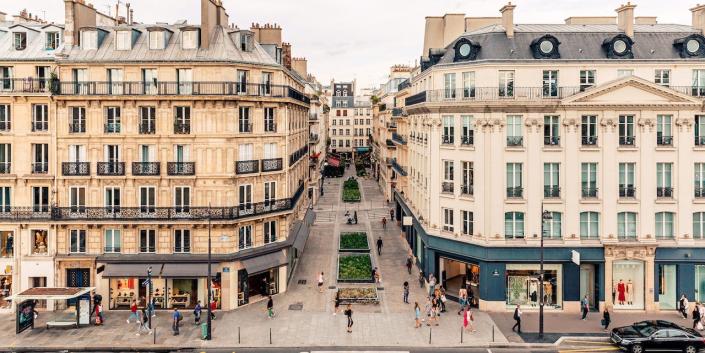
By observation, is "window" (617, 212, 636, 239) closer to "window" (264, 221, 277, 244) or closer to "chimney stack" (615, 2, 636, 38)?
"chimney stack" (615, 2, 636, 38)

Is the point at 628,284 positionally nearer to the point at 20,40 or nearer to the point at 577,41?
the point at 577,41

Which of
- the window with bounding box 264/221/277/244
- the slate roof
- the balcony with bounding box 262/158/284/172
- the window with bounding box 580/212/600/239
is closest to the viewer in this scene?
the window with bounding box 580/212/600/239

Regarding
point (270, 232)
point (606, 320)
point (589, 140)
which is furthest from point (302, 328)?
point (589, 140)

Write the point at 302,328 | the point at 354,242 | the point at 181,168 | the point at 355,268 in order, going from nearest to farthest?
the point at 302,328, the point at 181,168, the point at 355,268, the point at 354,242

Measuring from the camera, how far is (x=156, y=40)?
36.3 metres

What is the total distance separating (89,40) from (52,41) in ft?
9.39

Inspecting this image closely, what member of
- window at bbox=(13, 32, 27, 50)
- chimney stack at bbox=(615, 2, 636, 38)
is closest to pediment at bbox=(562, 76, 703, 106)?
chimney stack at bbox=(615, 2, 636, 38)

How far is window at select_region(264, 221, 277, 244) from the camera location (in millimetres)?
38500

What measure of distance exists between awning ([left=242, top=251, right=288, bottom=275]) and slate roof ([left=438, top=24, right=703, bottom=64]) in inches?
685

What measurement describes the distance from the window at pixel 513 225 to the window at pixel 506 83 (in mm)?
7566

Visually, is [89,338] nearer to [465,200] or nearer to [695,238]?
[465,200]

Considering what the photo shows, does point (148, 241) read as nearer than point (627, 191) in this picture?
No

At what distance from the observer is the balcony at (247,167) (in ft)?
118

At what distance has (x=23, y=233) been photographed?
35469 millimetres
